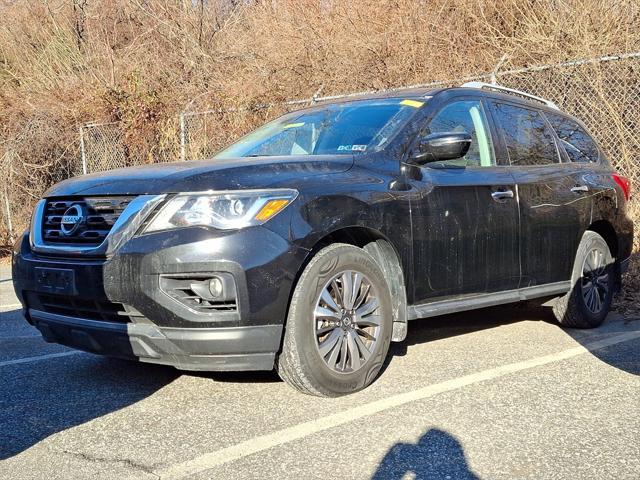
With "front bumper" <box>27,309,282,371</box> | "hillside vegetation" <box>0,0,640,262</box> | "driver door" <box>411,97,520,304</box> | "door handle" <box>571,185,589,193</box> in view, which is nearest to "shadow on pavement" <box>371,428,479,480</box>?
"front bumper" <box>27,309,282,371</box>

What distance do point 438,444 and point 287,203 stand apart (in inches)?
56.2

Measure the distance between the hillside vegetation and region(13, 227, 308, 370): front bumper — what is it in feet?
21.1

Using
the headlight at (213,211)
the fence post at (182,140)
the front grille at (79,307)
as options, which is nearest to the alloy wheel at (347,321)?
the headlight at (213,211)

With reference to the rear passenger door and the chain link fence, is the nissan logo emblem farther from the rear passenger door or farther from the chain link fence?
the chain link fence

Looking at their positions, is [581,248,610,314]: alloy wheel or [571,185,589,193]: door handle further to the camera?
[581,248,610,314]: alloy wheel

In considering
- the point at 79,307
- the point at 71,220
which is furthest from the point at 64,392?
the point at 71,220

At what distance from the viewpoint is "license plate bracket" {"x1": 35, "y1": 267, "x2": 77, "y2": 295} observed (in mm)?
3924

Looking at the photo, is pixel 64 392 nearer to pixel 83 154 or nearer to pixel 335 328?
pixel 335 328

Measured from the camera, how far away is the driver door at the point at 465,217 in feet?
15.0

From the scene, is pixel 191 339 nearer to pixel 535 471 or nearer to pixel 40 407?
pixel 40 407

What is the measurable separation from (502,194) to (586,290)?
1.48 metres

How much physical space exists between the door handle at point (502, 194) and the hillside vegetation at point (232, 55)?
14.3 feet

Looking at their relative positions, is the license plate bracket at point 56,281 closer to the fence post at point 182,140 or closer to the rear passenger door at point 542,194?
the rear passenger door at point 542,194

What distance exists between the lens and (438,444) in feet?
11.1
